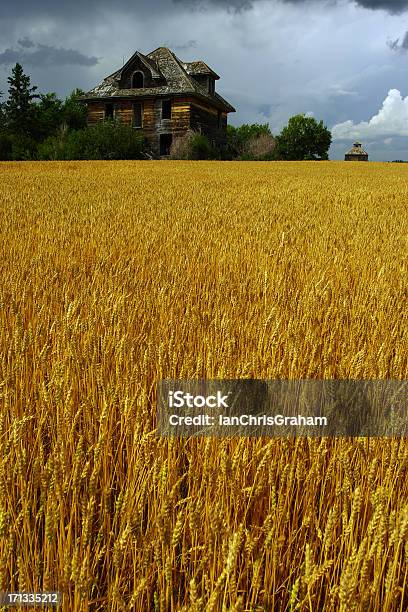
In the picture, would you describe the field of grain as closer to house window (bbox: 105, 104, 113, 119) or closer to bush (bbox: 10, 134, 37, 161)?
bush (bbox: 10, 134, 37, 161)

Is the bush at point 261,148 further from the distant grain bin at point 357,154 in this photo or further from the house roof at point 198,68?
the distant grain bin at point 357,154

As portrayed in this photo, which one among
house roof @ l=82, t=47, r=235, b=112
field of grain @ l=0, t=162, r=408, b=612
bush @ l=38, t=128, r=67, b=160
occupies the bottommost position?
field of grain @ l=0, t=162, r=408, b=612

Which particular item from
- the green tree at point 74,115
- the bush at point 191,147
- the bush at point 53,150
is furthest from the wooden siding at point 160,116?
the green tree at point 74,115

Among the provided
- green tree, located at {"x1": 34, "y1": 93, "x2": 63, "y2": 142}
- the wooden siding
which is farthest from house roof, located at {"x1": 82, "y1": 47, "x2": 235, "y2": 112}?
green tree, located at {"x1": 34, "y1": 93, "x2": 63, "y2": 142}

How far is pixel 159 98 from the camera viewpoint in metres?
36.0

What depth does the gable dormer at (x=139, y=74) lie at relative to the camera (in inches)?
1419

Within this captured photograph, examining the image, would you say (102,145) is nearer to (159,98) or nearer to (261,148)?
(159,98)

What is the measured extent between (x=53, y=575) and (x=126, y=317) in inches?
66.8

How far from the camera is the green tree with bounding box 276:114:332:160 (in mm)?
58656

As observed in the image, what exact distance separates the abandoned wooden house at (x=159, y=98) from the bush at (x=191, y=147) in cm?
88

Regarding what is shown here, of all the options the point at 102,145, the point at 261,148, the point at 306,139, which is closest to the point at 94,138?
the point at 102,145

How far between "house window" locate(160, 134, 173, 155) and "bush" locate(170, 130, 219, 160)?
5.28ft

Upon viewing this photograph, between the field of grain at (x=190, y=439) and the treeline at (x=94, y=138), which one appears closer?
the field of grain at (x=190, y=439)

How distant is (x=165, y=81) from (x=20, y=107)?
17.8 metres
